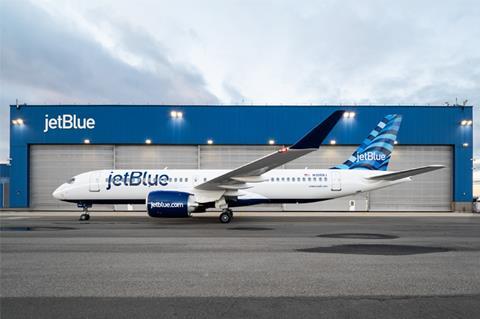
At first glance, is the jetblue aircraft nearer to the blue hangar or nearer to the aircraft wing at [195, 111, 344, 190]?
the aircraft wing at [195, 111, 344, 190]

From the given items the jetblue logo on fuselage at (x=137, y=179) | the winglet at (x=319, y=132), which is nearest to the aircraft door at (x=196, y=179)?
the jetblue logo on fuselage at (x=137, y=179)

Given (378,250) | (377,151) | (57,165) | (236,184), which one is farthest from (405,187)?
(57,165)

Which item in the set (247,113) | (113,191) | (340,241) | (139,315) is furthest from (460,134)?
(139,315)

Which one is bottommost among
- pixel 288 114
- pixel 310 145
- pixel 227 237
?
pixel 227 237

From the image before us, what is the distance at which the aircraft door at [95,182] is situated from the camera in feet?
68.2

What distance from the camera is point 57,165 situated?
3034 cm

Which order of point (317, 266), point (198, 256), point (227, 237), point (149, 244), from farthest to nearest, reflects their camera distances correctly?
point (227, 237) < point (149, 244) < point (198, 256) < point (317, 266)

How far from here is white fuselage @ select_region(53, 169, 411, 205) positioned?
68.0 ft

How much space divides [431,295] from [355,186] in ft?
54.2

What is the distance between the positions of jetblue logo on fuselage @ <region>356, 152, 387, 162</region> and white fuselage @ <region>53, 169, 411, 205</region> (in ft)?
3.41

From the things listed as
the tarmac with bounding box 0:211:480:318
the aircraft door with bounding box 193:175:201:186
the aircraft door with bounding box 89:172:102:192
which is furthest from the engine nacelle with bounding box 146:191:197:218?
the tarmac with bounding box 0:211:480:318

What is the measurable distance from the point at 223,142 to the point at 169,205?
44.5 feet

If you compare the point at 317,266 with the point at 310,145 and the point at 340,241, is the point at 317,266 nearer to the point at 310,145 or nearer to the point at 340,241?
the point at 340,241

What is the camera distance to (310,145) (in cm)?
1537
